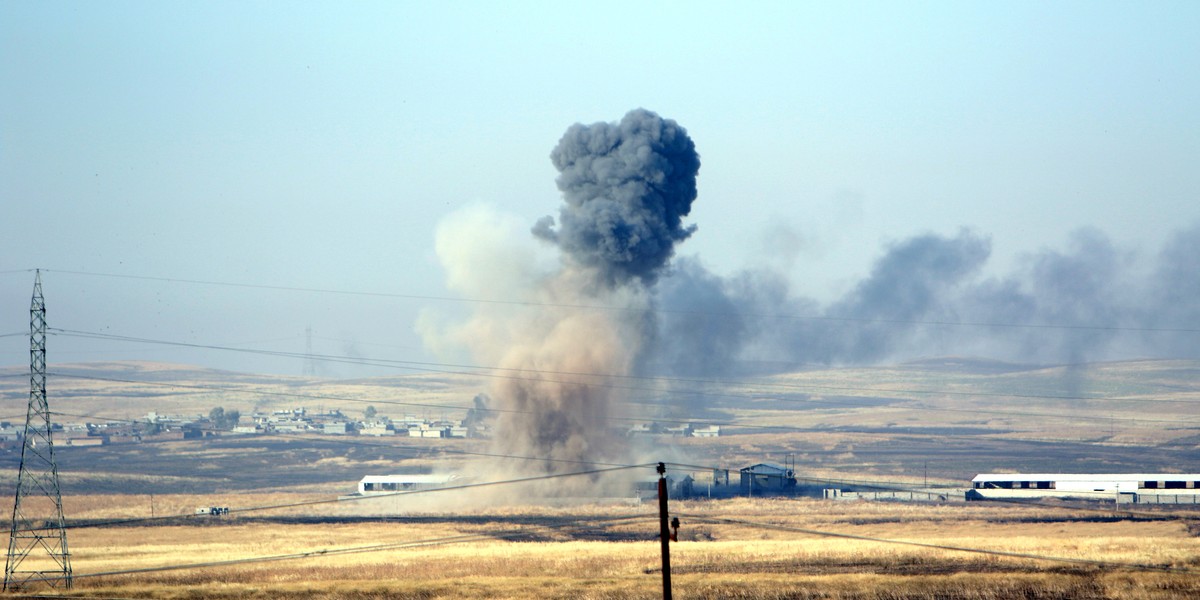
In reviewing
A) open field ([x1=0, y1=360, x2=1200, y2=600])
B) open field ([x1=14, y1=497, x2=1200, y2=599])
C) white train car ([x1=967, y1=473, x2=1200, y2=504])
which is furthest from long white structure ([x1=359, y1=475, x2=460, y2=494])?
white train car ([x1=967, y1=473, x2=1200, y2=504])

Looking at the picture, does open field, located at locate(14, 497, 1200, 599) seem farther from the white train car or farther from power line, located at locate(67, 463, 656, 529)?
the white train car

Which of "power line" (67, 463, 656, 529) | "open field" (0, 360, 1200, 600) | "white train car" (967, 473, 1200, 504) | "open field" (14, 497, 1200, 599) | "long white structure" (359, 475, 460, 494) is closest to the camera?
"open field" (14, 497, 1200, 599)

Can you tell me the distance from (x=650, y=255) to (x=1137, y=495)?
53670mm

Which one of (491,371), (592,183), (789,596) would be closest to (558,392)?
(491,371)

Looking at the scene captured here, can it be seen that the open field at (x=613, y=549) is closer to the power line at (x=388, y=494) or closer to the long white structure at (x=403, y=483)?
the power line at (x=388, y=494)

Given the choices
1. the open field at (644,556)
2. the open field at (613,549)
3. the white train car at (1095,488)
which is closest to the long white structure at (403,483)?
the open field at (613,549)

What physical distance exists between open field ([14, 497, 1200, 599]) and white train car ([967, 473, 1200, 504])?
18.4 m

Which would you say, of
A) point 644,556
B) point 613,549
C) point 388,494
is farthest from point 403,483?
point 644,556

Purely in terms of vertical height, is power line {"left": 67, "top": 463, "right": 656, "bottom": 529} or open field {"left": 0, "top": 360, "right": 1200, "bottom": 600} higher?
power line {"left": 67, "top": 463, "right": 656, "bottom": 529}

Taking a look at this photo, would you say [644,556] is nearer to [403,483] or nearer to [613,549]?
[613,549]

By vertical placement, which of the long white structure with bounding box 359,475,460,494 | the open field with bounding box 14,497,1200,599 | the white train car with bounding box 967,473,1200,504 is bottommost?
the open field with bounding box 14,497,1200,599

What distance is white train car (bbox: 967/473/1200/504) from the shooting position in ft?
448

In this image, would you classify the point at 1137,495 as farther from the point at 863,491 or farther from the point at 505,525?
the point at 505,525

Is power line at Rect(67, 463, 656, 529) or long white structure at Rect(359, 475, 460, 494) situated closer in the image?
power line at Rect(67, 463, 656, 529)
